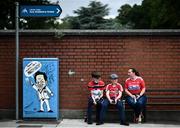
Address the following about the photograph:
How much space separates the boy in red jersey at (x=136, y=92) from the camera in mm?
13727

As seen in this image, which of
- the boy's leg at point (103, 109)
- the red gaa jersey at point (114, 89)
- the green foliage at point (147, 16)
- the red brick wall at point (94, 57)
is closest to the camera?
the boy's leg at point (103, 109)

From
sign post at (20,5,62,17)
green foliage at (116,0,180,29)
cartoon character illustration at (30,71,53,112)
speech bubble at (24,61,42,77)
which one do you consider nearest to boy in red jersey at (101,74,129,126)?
cartoon character illustration at (30,71,53,112)

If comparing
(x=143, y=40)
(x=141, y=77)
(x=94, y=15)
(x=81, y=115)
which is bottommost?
(x=81, y=115)

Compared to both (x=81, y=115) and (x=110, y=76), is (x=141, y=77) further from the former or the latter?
(x=81, y=115)

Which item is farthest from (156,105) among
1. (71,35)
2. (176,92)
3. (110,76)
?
(71,35)

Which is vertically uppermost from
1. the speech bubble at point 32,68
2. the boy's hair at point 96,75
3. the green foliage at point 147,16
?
the green foliage at point 147,16

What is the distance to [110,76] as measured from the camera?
1409 cm

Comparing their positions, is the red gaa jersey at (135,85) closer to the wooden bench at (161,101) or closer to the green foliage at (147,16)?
the wooden bench at (161,101)

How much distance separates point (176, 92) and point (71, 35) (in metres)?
3.28

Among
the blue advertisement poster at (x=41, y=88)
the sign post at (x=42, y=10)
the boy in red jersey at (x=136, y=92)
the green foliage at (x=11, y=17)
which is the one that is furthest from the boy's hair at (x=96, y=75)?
the green foliage at (x=11, y=17)

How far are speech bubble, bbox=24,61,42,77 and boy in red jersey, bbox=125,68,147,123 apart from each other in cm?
240

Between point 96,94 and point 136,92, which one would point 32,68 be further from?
point 136,92

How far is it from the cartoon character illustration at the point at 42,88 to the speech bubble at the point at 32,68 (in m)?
0.11

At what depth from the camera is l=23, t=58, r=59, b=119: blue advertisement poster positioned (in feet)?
46.1
